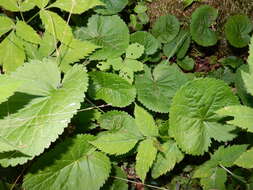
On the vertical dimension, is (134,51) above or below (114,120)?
above

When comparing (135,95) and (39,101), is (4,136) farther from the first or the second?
(135,95)

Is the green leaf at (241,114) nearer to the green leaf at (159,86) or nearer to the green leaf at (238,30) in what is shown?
the green leaf at (159,86)

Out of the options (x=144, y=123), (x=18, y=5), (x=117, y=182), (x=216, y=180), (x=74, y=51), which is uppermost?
(x=18, y=5)

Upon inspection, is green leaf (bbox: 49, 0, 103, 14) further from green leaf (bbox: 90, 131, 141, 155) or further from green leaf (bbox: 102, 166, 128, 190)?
green leaf (bbox: 102, 166, 128, 190)

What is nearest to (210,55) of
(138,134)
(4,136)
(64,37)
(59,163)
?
(138,134)

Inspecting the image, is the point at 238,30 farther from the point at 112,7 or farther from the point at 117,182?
the point at 117,182

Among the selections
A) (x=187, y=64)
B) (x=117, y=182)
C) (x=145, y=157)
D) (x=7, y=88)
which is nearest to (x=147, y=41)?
(x=187, y=64)
